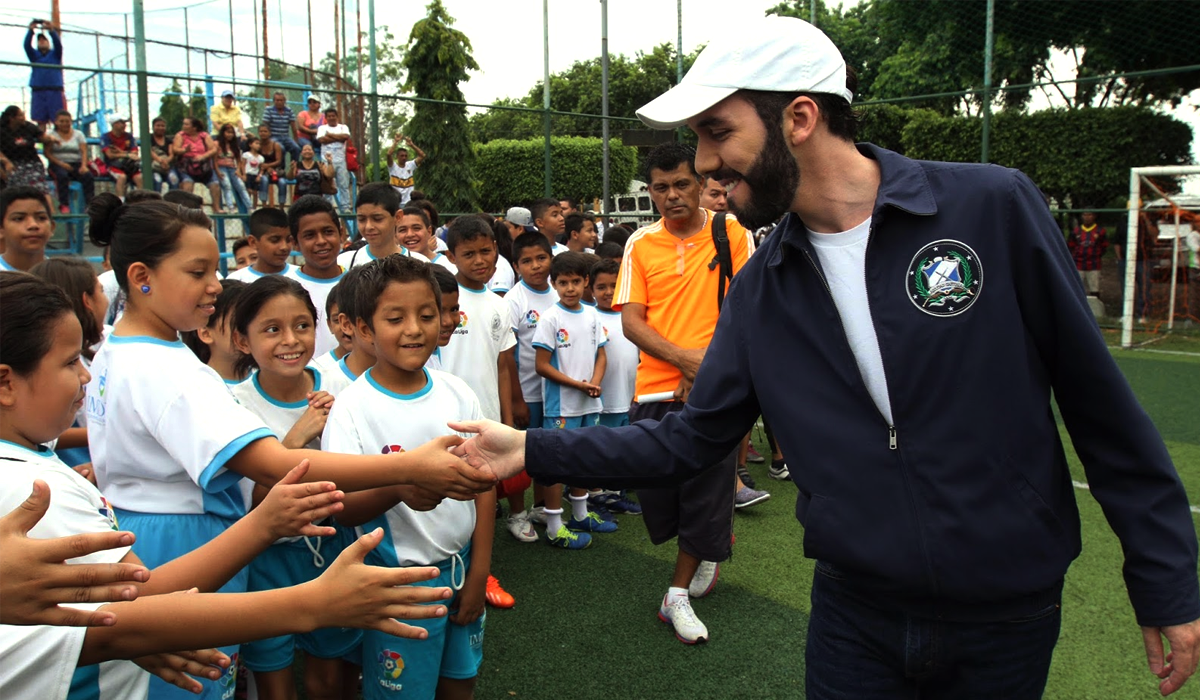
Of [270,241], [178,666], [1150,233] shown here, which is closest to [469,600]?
[178,666]

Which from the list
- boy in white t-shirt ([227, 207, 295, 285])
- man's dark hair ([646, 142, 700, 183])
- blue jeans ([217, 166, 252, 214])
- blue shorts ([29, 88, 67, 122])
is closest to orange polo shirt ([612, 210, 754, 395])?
man's dark hair ([646, 142, 700, 183])

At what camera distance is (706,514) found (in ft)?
Answer: 12.4

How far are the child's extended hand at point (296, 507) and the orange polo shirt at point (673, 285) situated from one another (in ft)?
8.03

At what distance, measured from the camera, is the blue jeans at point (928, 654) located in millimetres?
1727

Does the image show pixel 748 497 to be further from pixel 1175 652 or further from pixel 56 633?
pixel 56 633

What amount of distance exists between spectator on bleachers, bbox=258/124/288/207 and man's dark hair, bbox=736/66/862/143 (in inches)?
451

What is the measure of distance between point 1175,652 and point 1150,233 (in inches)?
538

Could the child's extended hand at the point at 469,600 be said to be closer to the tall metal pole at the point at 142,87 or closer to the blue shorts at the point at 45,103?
the tall metal pole at the point at 142,87

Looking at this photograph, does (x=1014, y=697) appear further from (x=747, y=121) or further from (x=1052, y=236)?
(x=747, y=121)

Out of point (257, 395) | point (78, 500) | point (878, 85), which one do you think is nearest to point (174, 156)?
point (257, 395)

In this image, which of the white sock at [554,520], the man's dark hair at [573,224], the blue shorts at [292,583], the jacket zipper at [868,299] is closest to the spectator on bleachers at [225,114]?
the man's dark hair at [573,224]

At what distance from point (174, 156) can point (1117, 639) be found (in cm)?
1010

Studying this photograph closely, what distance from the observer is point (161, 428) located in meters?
2.15

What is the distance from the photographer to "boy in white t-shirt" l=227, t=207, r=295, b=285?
14.9ft
